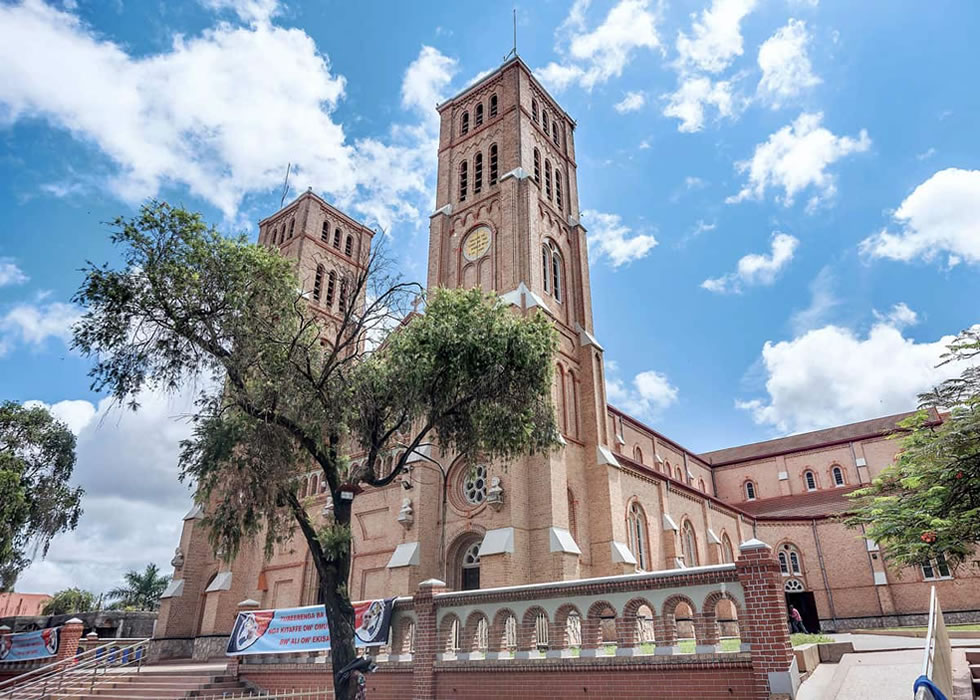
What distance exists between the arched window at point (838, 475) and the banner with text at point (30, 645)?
40.5 m

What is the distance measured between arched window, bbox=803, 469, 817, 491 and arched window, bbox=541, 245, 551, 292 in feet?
84.4

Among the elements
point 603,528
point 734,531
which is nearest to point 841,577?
point 734,531

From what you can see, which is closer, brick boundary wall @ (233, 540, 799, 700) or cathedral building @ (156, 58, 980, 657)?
brick boundary wall @ (233, 540, 799, 700)

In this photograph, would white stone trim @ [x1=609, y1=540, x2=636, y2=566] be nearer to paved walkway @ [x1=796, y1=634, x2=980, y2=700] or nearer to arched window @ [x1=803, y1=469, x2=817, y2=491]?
paved walkway @ [x1=796, y1=634, x2=980, y2=700]

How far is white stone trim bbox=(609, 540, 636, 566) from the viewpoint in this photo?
1905 centimetres

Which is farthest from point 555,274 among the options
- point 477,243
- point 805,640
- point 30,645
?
point 30,645

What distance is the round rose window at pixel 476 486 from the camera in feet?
65.1

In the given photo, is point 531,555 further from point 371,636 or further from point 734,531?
point 734,531

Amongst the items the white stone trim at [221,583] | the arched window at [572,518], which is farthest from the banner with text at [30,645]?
the arched window at [572,518]

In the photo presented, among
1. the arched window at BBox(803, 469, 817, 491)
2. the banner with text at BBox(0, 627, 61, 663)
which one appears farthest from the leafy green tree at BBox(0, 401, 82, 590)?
the arched window at BBox(803, 469, 817, 491)

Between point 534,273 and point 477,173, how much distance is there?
739cm

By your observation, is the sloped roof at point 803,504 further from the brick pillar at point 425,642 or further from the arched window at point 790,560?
the brick pillar at point 425,642

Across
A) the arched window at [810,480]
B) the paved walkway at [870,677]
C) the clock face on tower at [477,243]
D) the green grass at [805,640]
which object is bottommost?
the paved walkway at [870,677]

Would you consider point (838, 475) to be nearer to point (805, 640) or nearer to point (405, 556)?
point (805, 640)
